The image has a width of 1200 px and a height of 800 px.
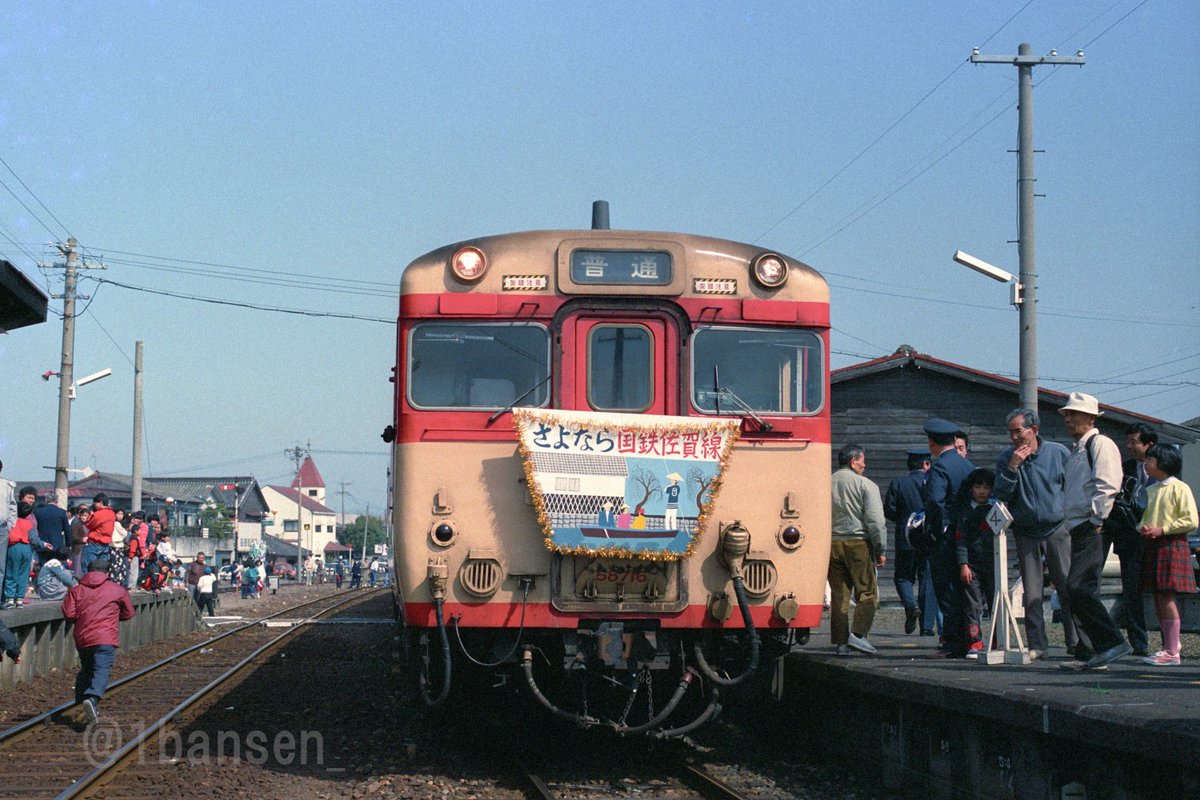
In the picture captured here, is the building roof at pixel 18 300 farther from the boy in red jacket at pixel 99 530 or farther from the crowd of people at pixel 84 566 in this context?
the boy in red jacket at pixel 99 530

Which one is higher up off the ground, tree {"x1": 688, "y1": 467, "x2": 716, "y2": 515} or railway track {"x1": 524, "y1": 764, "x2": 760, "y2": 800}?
tree {"x1": 688, "y1": 467, "x2": 716, "y2": 515}

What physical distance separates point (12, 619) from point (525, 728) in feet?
19.0

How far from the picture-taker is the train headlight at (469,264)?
8.84 metres

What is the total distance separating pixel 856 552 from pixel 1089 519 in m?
2.20

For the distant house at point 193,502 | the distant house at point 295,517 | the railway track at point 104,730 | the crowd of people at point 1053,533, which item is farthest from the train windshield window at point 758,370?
the distant house at point 295,517

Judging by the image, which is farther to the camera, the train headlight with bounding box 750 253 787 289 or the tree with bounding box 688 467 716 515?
the train headlight with bounding box 750 253 787 289

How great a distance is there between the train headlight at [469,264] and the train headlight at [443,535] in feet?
5.17

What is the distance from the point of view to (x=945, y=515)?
10359 mm

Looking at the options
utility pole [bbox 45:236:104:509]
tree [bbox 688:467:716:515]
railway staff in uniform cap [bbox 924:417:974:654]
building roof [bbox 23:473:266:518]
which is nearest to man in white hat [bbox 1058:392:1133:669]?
railway staff in uniform cap [bbox 924:417:974:654]

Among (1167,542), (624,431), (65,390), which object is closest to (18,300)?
(624,431)

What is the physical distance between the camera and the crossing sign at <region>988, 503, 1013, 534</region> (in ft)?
29.6

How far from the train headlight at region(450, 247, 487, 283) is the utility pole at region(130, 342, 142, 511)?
1120 inches

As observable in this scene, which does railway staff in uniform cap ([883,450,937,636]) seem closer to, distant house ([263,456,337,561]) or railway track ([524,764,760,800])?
railway track ([524,764,760,800])

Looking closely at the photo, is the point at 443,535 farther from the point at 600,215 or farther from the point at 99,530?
the point at 99,530
